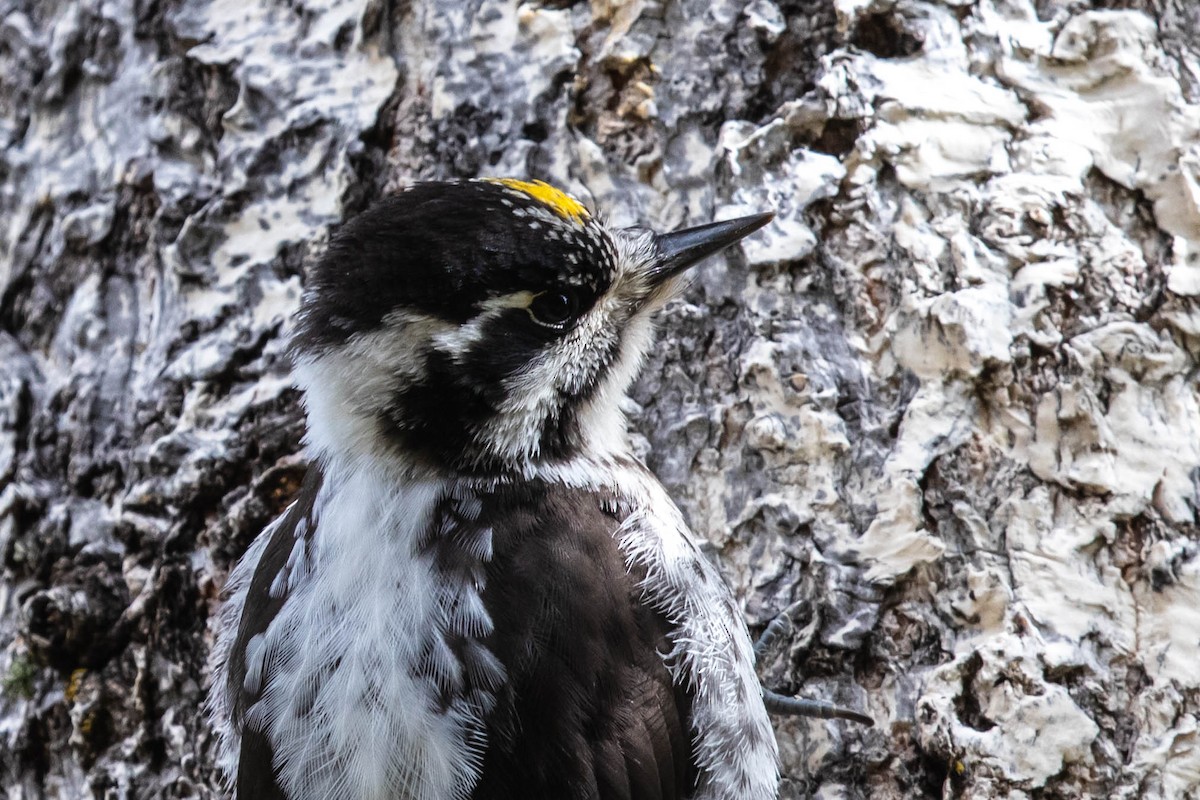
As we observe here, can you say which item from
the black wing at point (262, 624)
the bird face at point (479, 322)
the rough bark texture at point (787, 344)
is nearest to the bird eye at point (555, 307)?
the bird face at point (479, 322)

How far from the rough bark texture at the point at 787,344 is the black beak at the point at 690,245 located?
0.20 metres

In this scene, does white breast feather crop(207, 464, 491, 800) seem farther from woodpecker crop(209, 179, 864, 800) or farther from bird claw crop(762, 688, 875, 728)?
bird claw crop(762, 688, 875, 728)

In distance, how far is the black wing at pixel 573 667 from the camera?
2479 mm

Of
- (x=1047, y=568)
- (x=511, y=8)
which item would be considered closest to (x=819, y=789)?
(x=1047, y=568)

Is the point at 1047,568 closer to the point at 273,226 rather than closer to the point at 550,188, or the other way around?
the point at 550,188

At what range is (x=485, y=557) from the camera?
263 cm

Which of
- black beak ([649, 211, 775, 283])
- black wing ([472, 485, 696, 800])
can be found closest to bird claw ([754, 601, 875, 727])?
black wing ([472, 485, 696, 800])

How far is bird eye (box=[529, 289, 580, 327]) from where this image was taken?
8.88 feet

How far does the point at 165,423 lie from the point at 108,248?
63 cm

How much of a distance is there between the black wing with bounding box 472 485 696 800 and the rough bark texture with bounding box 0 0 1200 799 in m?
0.30

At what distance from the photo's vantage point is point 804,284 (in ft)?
9.67

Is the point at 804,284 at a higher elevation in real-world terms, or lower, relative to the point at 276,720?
higher

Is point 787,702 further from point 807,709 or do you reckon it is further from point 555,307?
point 555,307

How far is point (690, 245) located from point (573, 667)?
39.4 inches
